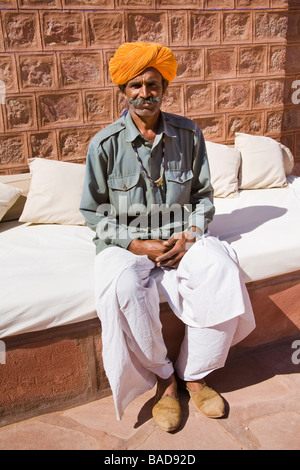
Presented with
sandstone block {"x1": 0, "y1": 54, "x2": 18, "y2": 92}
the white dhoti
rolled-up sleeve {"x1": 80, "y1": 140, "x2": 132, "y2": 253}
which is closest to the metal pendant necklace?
rolled-up sleeve {"x1": 80, "y1": 140, "x2": 132, "y2": 253}

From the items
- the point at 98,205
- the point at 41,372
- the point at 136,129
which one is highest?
the point at 136,129

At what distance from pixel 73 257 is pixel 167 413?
1.03 meters

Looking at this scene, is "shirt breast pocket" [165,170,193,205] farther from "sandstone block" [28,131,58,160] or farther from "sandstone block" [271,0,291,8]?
"sandstone block" [271,0,291,8]

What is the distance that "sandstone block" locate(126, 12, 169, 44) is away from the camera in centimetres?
370

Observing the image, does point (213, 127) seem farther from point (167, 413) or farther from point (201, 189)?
point (167, 413)

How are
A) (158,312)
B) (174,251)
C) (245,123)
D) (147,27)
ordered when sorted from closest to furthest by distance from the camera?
(158,312), (174,251), (147,27), (245,123)

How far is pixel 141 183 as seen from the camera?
247 centimetres

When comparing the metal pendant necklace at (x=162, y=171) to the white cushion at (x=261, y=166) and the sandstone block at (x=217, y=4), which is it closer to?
the white cushion at (x=261, y=166)

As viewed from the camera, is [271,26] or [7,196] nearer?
[7,196]

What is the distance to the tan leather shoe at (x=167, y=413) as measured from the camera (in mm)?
2068

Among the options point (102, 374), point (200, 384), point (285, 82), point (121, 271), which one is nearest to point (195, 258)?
point (121, 271)

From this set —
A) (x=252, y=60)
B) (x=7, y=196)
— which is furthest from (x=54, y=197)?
(x=252, y=60)

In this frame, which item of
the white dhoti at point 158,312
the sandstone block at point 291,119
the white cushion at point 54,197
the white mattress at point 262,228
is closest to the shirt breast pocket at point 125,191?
the white dhoti at point 158,312

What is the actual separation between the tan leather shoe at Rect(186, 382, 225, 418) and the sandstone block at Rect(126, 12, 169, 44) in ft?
9.75
